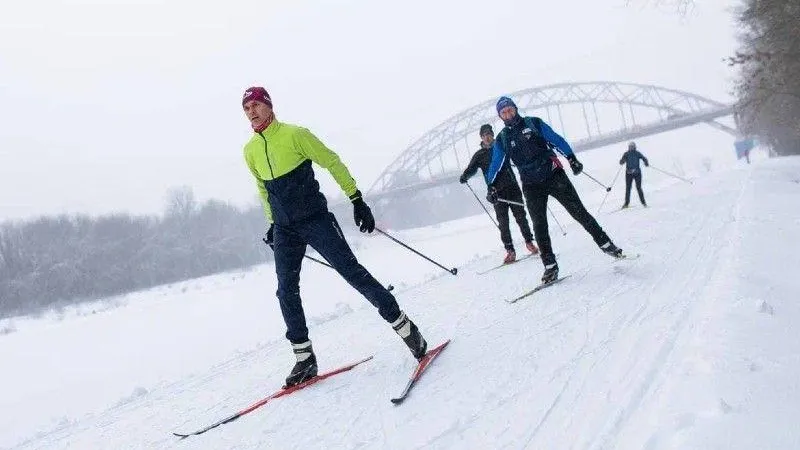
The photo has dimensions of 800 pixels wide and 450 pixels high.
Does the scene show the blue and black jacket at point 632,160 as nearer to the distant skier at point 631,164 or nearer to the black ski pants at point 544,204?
the distant skier at point 631,164

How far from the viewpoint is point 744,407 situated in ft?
6.25

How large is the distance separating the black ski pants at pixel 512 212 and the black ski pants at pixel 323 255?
4707 millimetres

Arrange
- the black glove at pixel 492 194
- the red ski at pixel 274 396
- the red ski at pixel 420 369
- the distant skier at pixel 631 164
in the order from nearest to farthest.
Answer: the red ski at pixel 420 369 < the red ski at pixel 274 396 < the black glove at pixel 492 194 < the distant skier at pixel 631 164

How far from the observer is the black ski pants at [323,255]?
364cm

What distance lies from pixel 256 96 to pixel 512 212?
5.47m

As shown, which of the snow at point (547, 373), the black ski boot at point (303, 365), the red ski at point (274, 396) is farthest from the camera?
the black ski boot at point (303, 365)

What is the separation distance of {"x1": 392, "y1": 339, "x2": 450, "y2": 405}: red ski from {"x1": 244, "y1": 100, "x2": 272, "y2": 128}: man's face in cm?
196

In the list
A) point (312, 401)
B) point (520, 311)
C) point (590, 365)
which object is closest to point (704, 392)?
point (590, 365)

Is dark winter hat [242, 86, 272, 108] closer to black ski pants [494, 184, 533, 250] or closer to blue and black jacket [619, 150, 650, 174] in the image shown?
black ski pants [494, 184, 533, 250]

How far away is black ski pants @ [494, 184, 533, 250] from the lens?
8.15 metres

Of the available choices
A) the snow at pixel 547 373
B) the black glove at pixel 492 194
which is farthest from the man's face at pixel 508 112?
the snow at pixel 547 373

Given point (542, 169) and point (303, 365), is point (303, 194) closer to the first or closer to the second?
point (303, 365)

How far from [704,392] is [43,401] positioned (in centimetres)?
790

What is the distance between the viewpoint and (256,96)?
361cm
